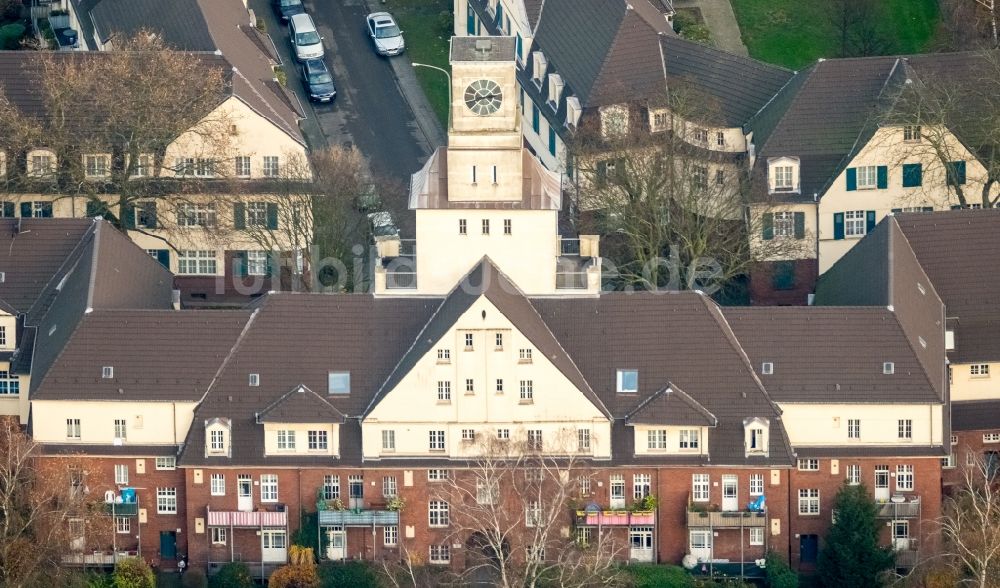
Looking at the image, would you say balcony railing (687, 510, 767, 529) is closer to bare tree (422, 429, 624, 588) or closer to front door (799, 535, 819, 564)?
front door (799, 535, 819, 564)

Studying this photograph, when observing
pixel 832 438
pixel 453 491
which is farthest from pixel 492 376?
pixel 832 438

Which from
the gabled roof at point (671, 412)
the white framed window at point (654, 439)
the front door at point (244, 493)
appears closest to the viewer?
the gabled roof at point (671, 412)

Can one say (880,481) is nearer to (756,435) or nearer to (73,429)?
(756,435)

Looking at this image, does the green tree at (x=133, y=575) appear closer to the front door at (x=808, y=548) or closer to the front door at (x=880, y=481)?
the front door at (x=808, y=548)

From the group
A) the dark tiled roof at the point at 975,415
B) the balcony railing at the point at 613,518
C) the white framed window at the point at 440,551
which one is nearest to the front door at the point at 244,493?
the white framed window at the point at 440,551

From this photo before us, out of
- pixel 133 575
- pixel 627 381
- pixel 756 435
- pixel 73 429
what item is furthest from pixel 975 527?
pixel 73 429

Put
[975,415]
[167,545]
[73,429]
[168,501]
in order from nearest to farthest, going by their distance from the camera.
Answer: [73,429] < [168,501] < [167,545] < [975,415]

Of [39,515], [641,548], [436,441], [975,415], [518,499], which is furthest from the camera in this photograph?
[975,415]
